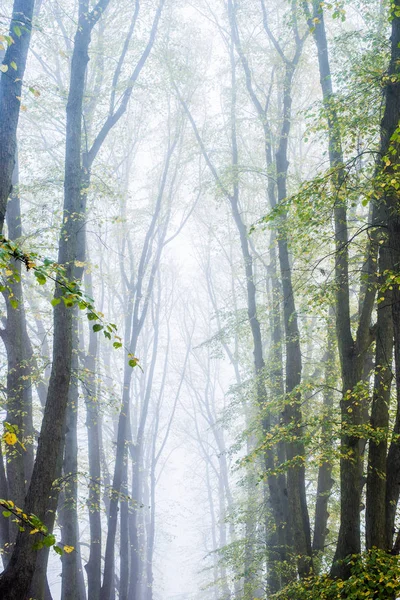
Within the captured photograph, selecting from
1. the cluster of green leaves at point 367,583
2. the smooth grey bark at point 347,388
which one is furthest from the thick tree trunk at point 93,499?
the cluster of green leaves at point 367,583

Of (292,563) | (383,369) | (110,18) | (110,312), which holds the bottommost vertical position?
(292,563)

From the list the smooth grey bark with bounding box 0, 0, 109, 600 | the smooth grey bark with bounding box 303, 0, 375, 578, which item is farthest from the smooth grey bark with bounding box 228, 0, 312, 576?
the smooth grey bark with bounding box 0, 0, 109, 600

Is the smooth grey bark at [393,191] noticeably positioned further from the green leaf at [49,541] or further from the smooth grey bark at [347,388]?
the green leaf at [49,541]

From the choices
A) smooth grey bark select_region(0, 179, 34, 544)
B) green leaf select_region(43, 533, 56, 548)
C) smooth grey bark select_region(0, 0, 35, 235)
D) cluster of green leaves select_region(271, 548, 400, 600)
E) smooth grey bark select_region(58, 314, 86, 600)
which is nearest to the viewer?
green leaf select_region(43, 533, 56, 548)

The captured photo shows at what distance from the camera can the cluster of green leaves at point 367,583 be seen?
4.88 meters

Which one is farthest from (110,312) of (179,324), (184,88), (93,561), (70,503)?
(70,503)

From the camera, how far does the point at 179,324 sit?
24016mm

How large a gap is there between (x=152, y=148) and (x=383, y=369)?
41.3 ft

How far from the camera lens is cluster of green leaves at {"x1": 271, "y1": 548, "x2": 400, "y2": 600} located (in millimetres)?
4883

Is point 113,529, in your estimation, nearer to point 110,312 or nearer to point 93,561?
point 93,561

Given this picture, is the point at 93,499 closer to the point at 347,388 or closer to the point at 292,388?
the point at 292,388

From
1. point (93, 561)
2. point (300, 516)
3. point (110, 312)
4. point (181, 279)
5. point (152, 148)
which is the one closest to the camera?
point (300, 516)

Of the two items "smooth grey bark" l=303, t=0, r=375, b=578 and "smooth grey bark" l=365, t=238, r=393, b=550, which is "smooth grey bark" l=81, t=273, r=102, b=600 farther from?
"smooth grey bark" l=365, t=238, r=393, b=550

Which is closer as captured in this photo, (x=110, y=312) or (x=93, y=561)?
(x=93, y=561)
